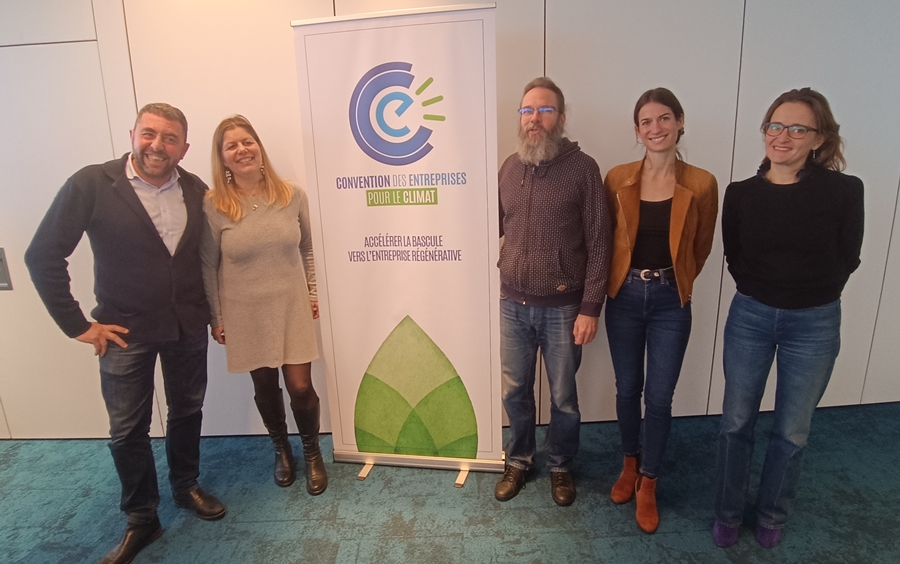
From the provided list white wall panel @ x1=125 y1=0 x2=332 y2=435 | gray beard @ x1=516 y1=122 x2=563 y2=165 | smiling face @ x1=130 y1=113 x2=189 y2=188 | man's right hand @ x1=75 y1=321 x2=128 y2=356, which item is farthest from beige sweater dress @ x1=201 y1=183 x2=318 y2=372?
gray beard @ x1=516 y1=122 x2=563 y2=165

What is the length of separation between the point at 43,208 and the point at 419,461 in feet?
8.34

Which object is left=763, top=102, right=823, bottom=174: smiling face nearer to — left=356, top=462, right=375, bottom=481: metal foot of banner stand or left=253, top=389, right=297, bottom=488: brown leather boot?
left=356, top=462, right=375, bottom=481: metal foot of banner stand

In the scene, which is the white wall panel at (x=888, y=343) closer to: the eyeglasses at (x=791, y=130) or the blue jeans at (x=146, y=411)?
the eyeglasses at (x=791, y=130)

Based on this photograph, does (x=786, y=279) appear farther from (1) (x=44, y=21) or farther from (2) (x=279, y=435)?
(1) (x=44, y=21)

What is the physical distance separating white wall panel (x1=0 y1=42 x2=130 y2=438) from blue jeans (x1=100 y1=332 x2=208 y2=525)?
1107 millimetres

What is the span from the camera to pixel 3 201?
2.78 metres

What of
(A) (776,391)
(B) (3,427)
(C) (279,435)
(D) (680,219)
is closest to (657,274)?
(D) (680,219)

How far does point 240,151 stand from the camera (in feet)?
7.06

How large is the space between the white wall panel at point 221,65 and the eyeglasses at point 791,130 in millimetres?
2144

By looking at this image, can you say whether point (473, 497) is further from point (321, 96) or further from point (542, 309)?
point (321, 96)

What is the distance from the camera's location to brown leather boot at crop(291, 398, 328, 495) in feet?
8.25

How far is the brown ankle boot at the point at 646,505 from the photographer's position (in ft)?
7.06

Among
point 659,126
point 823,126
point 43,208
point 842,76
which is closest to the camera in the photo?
point 823,126

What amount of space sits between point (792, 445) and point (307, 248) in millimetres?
2274
